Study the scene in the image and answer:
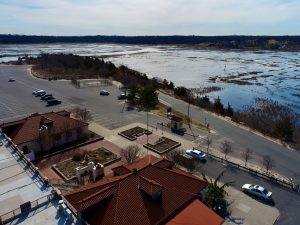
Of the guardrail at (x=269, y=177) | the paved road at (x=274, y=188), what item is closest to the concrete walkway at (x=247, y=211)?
the paved road at (x=274, y=188)

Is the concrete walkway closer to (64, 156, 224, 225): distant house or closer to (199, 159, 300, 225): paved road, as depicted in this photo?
(199, 159, 300, 225): paved road

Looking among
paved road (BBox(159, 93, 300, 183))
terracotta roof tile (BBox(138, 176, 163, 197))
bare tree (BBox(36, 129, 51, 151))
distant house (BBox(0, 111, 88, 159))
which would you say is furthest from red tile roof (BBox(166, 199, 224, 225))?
bare tree (BBox(36, 129, 51, 151))

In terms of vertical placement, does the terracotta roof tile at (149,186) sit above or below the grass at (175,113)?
above

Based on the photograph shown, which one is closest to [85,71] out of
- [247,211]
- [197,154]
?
[197,154]

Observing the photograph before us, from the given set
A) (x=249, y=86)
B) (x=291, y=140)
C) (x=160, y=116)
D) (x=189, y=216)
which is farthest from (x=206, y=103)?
(x=189, y=216)

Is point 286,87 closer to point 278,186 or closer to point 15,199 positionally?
point 278,186

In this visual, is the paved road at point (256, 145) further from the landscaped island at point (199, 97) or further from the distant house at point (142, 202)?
the distant house at point (142, 202)

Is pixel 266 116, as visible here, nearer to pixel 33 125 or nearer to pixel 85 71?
pixel 33 125
